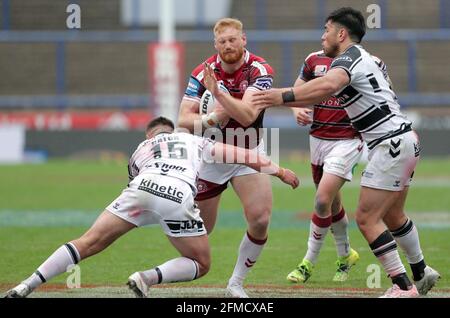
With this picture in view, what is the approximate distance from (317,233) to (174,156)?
2675 mm

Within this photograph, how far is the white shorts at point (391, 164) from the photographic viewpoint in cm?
888

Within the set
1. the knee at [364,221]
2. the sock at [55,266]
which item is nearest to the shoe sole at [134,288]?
the sock at [55,266]

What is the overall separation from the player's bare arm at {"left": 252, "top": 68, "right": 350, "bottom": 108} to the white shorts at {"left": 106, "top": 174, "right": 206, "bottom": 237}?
1.09m

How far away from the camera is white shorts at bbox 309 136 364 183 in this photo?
10.4 m

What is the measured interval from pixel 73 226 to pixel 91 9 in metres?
18.2

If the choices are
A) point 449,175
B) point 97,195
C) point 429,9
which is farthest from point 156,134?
point 429,9

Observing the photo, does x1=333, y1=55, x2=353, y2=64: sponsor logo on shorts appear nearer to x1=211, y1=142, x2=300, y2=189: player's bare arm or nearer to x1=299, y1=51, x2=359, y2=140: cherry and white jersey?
x1=211, y1=142, x2=300, y2=189: player's bare arm

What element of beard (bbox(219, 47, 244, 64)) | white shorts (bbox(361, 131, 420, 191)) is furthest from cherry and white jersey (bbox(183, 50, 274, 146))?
white shorts (bbox(361, 131, 420, 191))

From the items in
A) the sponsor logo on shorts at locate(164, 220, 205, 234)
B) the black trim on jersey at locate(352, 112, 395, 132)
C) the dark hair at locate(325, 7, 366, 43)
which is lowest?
the sponsor logo on shorts at locate(164, 220, 205, 234)

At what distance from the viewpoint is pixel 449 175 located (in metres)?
23.3

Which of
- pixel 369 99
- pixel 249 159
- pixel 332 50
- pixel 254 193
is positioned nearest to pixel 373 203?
pixel 369 99

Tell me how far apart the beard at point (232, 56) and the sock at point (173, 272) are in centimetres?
206

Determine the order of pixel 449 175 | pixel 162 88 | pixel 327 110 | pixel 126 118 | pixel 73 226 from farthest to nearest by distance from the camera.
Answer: pixel 126 118 → pixel 162 88 → pixel 449 175 → pixel 73 226 → pixel 327 110

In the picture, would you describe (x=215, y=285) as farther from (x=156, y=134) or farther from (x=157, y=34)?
(x=157, y=34)
